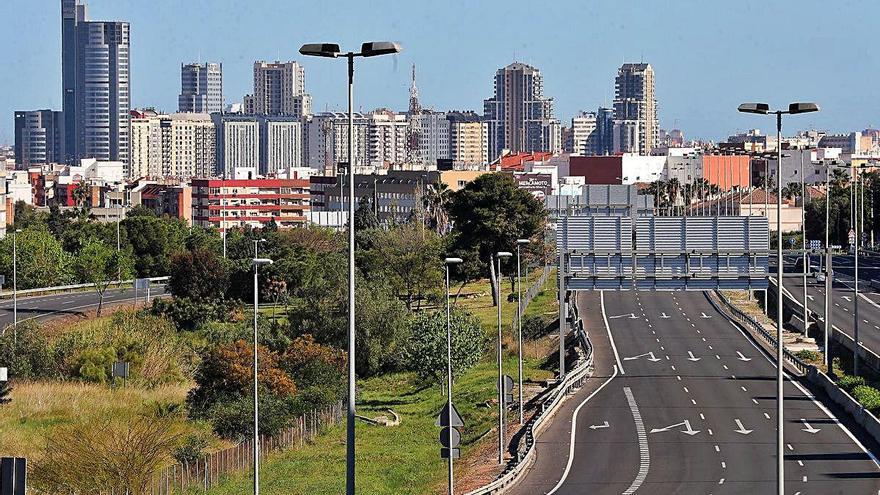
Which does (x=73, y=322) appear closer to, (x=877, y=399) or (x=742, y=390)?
(x=742, y=390)

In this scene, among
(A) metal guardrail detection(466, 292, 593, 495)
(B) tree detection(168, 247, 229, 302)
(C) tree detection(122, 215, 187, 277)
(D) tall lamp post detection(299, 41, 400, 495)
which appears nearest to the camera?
(D) tall lamp post detection(299, 41, 400, 495)

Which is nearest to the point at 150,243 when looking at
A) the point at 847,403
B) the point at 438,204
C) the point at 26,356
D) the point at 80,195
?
the point at 438,204

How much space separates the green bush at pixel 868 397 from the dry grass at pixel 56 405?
850 inches

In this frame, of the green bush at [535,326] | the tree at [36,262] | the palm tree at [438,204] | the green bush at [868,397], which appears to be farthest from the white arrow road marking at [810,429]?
the palm tree at [438,204]

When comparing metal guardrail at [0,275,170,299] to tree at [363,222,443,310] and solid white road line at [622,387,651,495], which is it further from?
solid white road line at [622,387,651,495]

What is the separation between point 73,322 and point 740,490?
53931mm

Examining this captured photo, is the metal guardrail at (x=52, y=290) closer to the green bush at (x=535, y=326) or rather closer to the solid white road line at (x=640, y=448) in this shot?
the green bush at (x=535, y=326)

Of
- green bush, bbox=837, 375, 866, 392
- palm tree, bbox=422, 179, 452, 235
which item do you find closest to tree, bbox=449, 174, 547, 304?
palm tree, bbox=422, 179, 452, 235

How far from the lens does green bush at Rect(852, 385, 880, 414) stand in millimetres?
50344

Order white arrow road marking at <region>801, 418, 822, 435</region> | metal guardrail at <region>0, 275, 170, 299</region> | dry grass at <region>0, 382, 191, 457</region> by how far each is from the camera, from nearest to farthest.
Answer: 1. white arrow road marking at <region>801, 418, 822, 435</region>
2. dry grass at <region>0, 382, 191, 457</region>
3. metal guardrail at <region>0, 275, 170, 299</region>

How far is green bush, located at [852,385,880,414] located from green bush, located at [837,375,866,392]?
0.55 metres

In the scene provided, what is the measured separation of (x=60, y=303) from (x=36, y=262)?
9150 millimetres

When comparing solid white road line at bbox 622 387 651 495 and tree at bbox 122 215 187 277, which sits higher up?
tree at bbox 122 215 187 277

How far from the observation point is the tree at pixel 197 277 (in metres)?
96.1
